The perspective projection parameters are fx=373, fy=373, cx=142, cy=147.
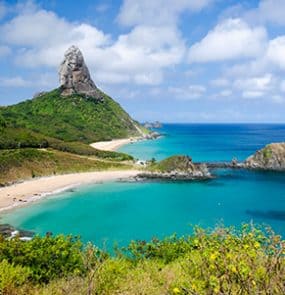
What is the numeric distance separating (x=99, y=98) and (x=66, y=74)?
69.7ft

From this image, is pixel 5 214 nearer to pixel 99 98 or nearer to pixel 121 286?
pixel 121 286

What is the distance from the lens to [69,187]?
71688 mm

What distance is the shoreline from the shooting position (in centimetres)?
13812

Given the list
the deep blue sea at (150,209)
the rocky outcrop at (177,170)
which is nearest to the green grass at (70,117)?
the rocky outcrop at (177,170)

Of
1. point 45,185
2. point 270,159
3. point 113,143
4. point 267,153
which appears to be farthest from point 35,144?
point 113,143

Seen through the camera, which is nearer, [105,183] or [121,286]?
[121,286]

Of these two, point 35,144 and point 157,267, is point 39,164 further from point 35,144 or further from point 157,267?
point 157,267

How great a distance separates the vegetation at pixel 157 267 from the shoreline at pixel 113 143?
364 ft

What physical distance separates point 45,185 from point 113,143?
3335 inches

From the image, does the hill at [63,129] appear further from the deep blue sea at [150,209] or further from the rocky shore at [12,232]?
the rocky shore at [12,232]

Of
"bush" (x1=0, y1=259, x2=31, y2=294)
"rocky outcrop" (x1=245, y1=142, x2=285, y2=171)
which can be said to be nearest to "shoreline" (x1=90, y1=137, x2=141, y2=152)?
"rocky outcrop" (x1=245, y1=142, x2=285, y2=171)

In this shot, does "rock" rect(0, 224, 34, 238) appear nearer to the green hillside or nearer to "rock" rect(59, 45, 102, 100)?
the green hillside

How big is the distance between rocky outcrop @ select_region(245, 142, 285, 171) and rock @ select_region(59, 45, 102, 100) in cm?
11239

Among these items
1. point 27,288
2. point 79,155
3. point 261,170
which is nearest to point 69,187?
point 79,155
